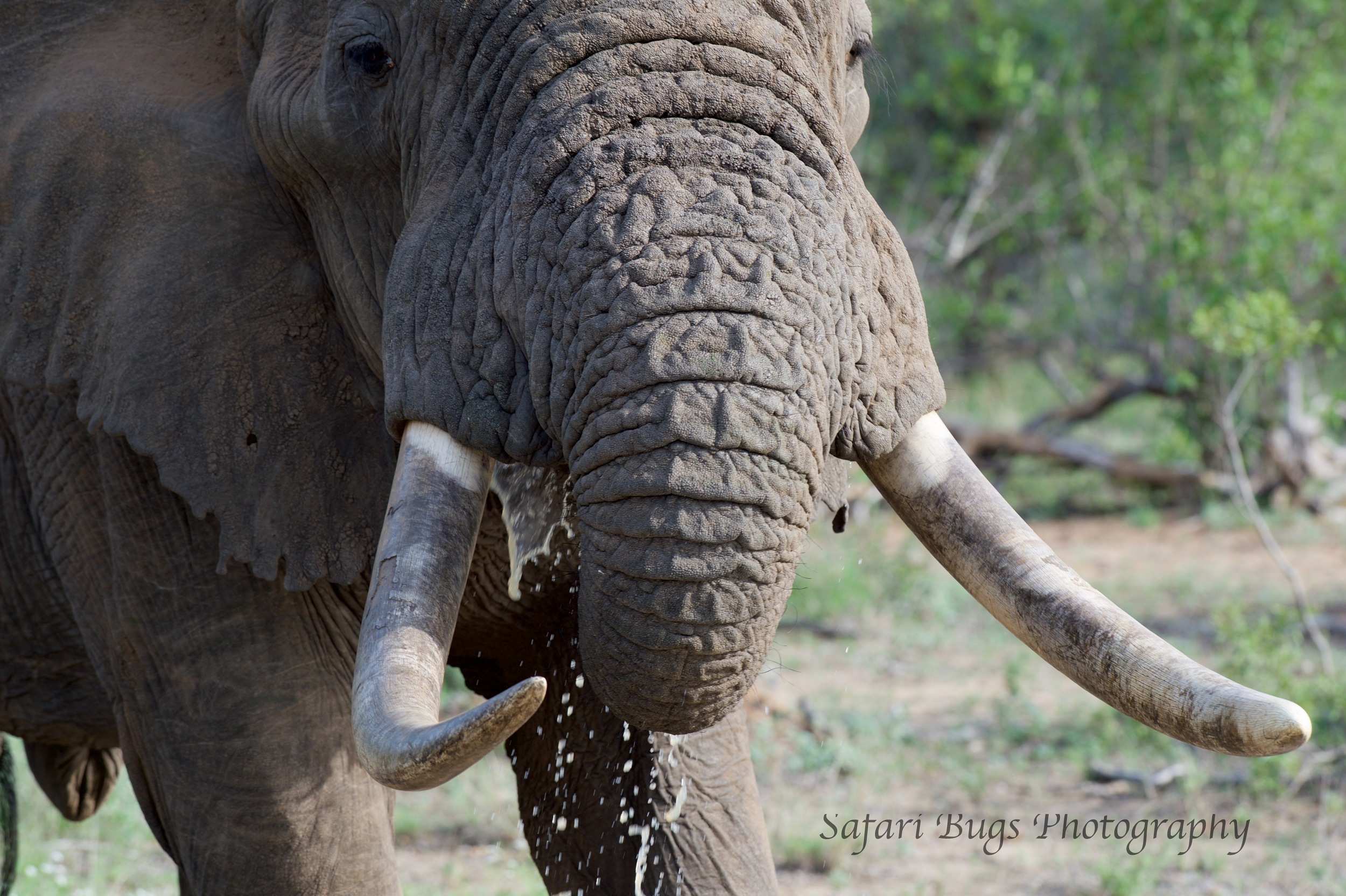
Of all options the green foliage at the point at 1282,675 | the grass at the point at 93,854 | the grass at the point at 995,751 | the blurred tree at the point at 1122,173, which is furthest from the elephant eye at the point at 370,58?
the blurred tree at the point at 1122,173

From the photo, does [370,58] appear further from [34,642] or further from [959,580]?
[34,642]

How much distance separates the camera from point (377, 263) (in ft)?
7.59

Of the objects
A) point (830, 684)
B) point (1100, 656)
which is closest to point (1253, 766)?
point (830, 684)

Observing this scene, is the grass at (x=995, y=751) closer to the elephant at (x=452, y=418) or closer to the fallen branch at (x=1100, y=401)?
the elephant at (x=452, y=418)

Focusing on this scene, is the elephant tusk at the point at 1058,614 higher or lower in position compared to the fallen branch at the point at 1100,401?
higher

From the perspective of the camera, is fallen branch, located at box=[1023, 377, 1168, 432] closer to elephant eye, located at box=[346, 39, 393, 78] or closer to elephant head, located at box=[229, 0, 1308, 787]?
elephant head, located at box=[229, 0, 1308, 787]

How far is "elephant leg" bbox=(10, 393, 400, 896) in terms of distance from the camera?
8.36 ft

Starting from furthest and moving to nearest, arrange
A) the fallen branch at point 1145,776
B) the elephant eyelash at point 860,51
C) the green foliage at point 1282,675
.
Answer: the green foliage at point 1282,675 → the fallen branch at point 1145,776 → the elephant eyelash at point 860,51

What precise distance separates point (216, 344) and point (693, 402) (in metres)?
0.99

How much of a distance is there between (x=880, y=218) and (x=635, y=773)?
121 centimetres

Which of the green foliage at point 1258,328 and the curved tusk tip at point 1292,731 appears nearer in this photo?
the curved tusk tip at point 1292,731

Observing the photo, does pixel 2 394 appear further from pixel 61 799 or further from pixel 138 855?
pixel 138 855

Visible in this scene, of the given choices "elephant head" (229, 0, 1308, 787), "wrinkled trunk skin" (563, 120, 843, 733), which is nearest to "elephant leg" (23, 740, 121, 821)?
"elephant head" (229, 0, 1308, 787)

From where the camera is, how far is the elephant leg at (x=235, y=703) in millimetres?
2549
